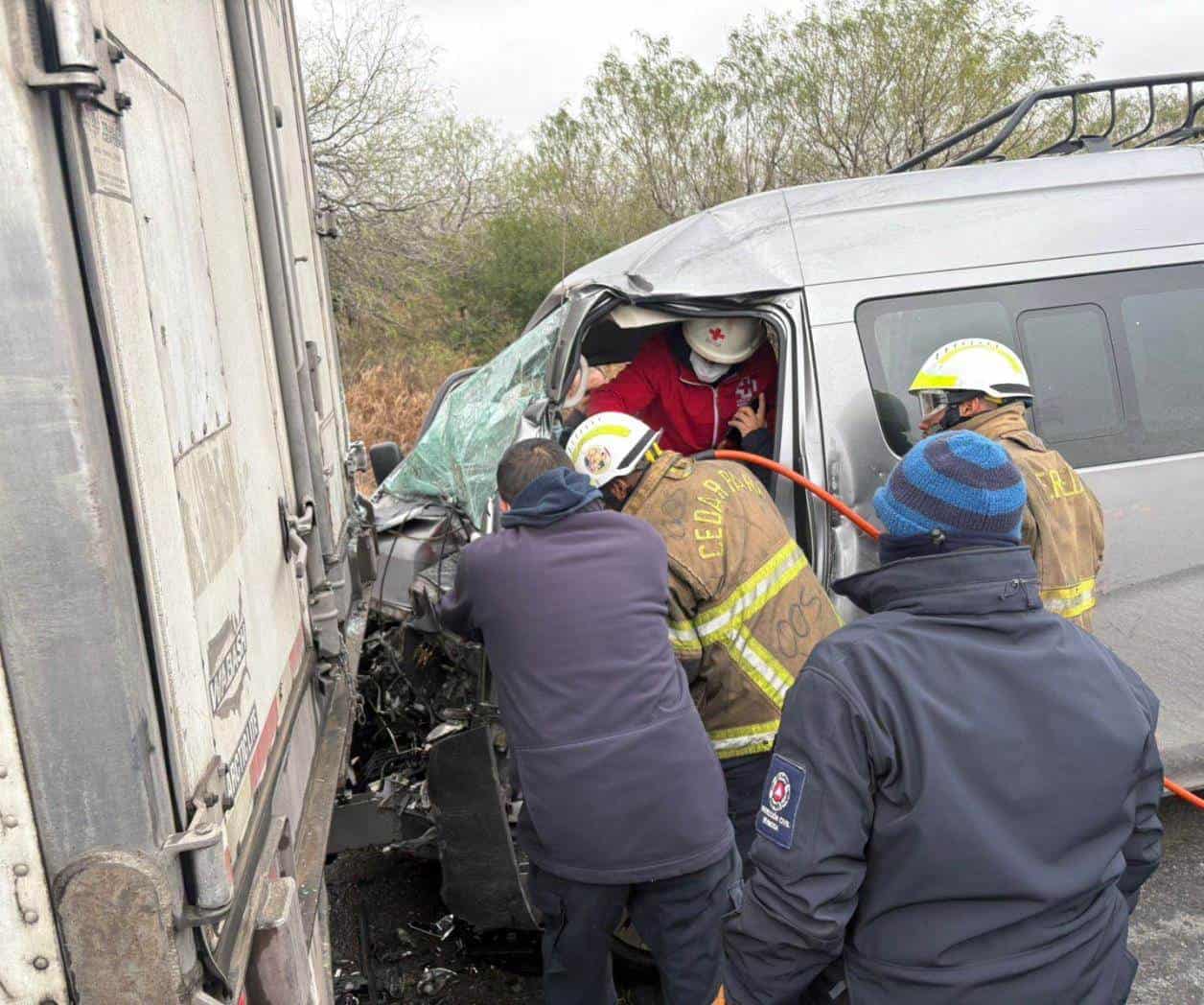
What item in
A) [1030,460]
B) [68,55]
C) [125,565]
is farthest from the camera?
[1030,460]

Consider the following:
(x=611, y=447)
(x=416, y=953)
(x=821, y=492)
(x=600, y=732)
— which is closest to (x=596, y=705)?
(x=600, y=732)

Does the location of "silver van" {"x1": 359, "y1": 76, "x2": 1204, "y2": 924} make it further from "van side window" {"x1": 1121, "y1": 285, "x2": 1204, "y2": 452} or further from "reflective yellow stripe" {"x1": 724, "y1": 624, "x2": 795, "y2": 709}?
"reflective yellow stripe" {"x1": 724, "y1": 624, "x2": 795, "y2": 709}

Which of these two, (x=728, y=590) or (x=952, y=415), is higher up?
(x=952, y=415)

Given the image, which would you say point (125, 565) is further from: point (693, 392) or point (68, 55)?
point (693, 392)

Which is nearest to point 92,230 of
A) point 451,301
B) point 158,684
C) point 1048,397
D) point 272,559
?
point 158,684

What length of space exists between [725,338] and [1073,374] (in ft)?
4.35

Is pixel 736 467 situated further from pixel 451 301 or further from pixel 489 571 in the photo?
pixel 451 301

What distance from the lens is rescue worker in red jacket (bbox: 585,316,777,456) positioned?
4727 mm

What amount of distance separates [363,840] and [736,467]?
175cm

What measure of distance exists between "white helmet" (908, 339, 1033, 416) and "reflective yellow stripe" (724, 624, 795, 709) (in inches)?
44.4

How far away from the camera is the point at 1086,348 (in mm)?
4105

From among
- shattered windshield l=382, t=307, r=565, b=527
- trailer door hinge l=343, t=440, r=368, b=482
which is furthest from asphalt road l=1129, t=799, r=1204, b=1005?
trailer door hinge l=343, t=440, r=368, b=482

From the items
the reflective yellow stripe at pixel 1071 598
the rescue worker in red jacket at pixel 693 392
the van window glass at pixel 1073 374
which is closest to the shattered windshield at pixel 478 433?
the rescue worker in red jacket at pixel 693 392

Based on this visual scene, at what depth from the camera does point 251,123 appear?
9.43ft
